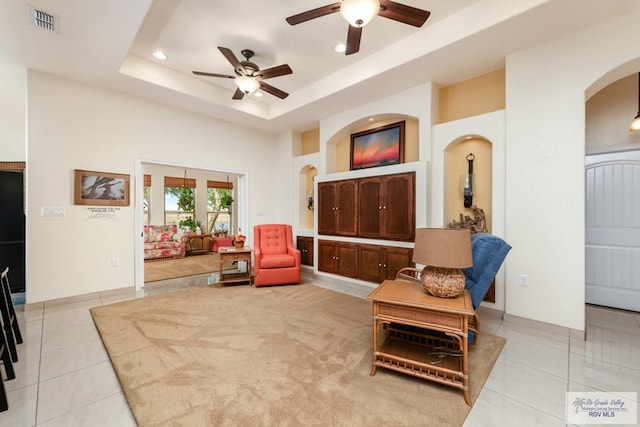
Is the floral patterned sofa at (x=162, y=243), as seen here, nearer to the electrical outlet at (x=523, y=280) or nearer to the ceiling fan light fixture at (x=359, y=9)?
the ceiling fan light fixture at (x=359, y=9)

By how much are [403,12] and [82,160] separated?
4.57 m

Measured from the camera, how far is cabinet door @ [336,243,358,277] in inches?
179

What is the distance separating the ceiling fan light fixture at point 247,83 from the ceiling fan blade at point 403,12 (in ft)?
6.04

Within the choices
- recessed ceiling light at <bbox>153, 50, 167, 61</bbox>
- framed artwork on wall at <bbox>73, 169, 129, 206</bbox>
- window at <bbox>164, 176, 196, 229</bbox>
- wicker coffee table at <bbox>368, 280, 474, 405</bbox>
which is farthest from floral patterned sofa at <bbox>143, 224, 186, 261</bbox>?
wicker coffee table at <bbox>368, 280, 474, 405</bbox>

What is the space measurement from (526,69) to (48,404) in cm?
527

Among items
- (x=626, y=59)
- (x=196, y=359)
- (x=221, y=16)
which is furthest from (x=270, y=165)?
(x=626, y=59)

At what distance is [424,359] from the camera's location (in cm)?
221

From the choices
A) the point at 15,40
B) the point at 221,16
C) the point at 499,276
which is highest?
the point at 221,16

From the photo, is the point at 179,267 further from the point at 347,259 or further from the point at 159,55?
the point at 159,55

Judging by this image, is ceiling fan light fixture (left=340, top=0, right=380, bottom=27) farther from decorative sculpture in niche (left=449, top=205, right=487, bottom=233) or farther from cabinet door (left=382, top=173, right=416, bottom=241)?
decorative sculpture in niche (left=449, top=205, right=487, bottom=233)

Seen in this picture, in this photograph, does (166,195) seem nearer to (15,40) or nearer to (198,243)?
(198,243)

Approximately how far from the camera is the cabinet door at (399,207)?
3.87 meters

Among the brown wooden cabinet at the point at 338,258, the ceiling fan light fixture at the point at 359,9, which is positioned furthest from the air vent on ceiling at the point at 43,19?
the brown wooden cabinet at the point at 338,258

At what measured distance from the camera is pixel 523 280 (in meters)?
3.07
